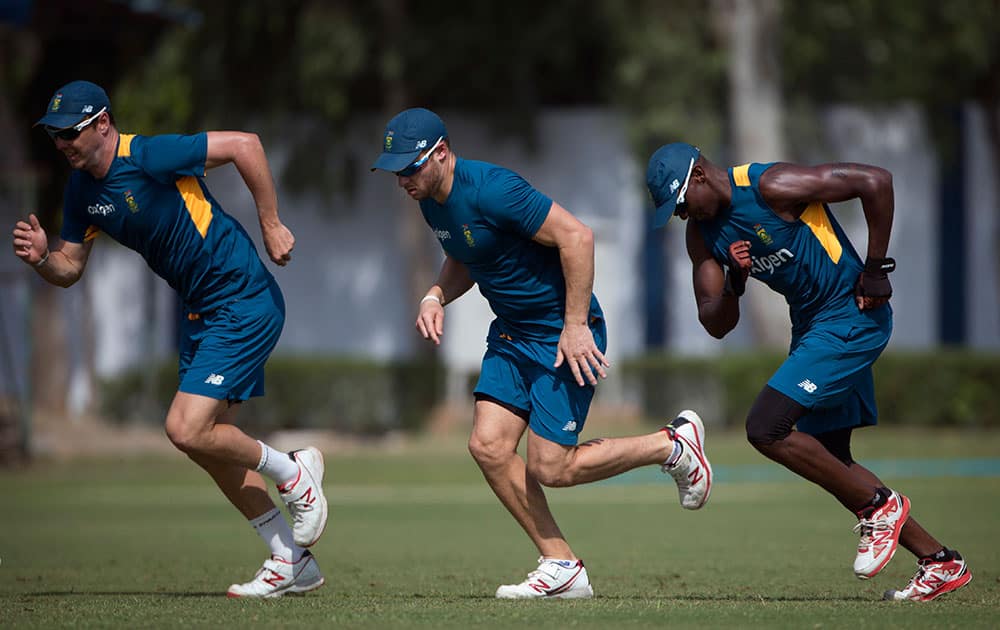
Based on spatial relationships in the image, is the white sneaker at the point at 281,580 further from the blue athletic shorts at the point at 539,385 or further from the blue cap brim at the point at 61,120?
the blue cap brim at the point at 61,120

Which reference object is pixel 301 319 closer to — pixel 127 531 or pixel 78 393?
pixel 78 393

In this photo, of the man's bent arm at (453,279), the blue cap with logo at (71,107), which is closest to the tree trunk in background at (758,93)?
the man's bent arm at (453,279)

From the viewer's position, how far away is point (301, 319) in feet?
97.8

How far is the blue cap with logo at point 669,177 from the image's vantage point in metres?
7.39

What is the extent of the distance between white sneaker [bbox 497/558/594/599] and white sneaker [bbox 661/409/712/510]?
2.21ft

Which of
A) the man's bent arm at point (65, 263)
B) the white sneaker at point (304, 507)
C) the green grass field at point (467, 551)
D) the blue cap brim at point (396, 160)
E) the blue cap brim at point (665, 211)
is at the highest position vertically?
the blue cap brim at point (396, 160)

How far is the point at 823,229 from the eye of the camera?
763 centimetres

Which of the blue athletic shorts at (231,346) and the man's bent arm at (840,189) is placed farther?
the blue athletic shorts at (231,346)

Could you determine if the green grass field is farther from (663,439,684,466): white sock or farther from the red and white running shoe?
(663,439,684,466): white sock

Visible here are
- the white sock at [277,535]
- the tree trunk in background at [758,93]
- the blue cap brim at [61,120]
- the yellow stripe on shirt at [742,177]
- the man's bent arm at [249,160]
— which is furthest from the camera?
the tree trunk in background at [758,93]

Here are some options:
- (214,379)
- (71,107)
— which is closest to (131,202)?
(71,107)

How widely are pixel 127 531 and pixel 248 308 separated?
18.3 ft

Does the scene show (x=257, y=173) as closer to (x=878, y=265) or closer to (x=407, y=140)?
(x=407, y=140)

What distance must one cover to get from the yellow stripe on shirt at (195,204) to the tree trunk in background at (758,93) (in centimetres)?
1785
